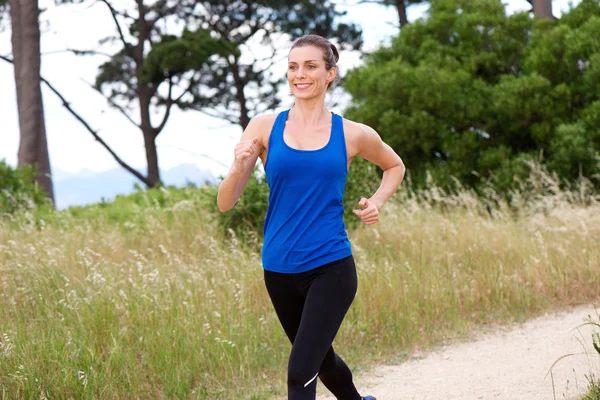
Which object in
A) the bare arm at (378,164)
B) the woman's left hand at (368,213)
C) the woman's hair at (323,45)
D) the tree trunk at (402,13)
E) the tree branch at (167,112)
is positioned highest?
the tree trunk at (402,13)

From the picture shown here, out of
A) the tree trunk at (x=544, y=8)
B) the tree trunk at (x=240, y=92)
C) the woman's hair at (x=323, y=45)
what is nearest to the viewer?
the woman's hair at (x=323, y=45)

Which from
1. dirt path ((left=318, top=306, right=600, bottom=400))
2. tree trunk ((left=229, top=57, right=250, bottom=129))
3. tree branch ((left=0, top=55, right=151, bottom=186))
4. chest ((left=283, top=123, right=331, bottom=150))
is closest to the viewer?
chest ((left=283, top=123, right=331, bottom=150))

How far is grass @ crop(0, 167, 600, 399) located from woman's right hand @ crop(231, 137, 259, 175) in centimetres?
213

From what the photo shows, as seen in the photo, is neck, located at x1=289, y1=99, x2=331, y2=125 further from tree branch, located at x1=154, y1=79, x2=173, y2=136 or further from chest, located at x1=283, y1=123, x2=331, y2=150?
tree branch, located at x1=154, y1=79, x2=173, y2=136

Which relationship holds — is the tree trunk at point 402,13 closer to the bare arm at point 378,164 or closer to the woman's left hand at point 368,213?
the bare arm at point 378,164

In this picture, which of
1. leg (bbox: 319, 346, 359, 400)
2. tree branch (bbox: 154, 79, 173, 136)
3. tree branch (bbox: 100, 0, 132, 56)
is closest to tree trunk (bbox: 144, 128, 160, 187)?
tree branch (bbox: 154, 79, 173, 136)

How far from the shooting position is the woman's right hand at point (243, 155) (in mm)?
3256

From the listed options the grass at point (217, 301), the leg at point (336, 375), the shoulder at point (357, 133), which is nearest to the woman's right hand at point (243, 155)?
the shoulder at point (357, 133)

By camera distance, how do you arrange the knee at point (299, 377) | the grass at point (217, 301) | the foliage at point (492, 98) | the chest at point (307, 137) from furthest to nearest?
the foliage at point (492, 98) < the grass at point (217, 301) < the chest at point (307, 137) < the knee at point (299, 377)

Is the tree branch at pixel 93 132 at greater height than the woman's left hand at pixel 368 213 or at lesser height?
greater

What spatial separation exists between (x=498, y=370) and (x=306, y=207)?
126 inches

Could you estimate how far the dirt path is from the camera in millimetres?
5199

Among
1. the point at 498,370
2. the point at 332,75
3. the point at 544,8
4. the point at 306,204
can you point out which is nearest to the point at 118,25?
the point at 544,8

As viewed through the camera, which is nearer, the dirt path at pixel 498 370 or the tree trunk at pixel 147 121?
the dirt path at pixel 498 370
